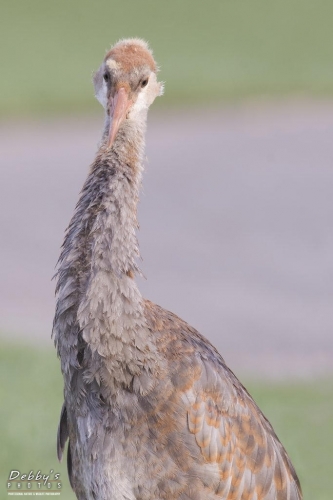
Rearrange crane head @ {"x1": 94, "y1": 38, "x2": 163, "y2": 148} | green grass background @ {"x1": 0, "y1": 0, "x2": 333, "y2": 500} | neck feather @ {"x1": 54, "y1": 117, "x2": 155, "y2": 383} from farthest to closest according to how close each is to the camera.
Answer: green grass background @ {"x1": 0, "y1": 0, "x2": 333, "y2": 500} < crane head @ {"x1": 94, "y1": 38, "x2": 163, "y2": 148} < neck feather @ {"x1": 54, "y1": 117, "x2": 155, "y2": 383}

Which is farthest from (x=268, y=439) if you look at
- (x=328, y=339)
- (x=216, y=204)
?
(x=216, y=204)

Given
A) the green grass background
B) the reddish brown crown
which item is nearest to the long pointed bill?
the reddish brown crown

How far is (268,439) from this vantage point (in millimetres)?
5051

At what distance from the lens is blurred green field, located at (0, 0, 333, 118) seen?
20.7 m

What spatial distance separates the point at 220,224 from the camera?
1340 cm

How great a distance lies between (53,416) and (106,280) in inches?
144

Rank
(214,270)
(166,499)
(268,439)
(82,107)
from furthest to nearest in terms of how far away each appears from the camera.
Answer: (82,107)
(214,270)
(268,439)
(166,499)

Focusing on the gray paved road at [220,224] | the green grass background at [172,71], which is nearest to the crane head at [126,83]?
the green grass background at [172,71]

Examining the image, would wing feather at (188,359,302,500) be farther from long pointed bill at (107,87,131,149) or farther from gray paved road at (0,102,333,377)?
gray paved road at (0,102,333,377)

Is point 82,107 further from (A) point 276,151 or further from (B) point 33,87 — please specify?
(A) point 276,151

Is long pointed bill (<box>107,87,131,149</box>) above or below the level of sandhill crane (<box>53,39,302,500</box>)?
above

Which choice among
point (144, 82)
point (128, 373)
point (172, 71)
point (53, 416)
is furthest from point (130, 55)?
point (172, 71)

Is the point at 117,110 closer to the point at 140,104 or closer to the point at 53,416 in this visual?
the point at 140,104

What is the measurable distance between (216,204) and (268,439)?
9492 mm
